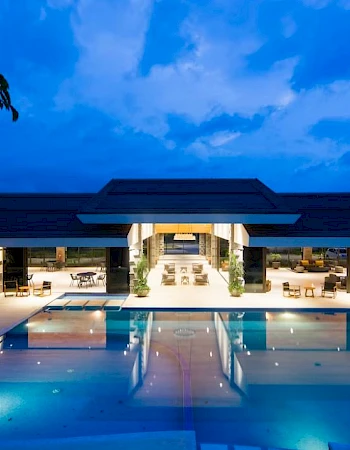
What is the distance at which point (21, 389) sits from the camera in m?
8.22

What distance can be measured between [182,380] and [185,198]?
32.5 ft

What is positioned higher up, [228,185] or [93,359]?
[228,185]

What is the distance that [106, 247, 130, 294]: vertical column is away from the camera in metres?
17.5

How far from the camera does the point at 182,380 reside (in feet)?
28.3

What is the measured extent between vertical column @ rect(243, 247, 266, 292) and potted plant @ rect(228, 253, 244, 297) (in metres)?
0.39

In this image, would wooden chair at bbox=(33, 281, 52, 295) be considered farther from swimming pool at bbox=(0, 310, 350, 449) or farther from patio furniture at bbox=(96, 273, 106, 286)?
swimming pool at bbox=(0, 310, 350, 449)

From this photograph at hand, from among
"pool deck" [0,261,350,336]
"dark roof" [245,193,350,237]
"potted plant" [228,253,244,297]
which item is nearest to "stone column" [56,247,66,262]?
"pool deck" [0,261,350,336]

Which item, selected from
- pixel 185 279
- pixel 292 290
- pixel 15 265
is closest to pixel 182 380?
pixel 292 290

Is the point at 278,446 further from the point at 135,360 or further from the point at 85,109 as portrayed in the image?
the point at 85,109

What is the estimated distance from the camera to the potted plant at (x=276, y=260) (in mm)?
27484

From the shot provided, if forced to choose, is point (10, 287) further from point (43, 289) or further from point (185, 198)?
point (185, 198)

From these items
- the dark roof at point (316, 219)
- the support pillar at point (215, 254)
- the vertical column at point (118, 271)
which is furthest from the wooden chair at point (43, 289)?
the support pillar at point (215, 254)

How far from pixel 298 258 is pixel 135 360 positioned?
832 inches

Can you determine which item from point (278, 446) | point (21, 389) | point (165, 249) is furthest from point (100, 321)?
point (165, 249)
